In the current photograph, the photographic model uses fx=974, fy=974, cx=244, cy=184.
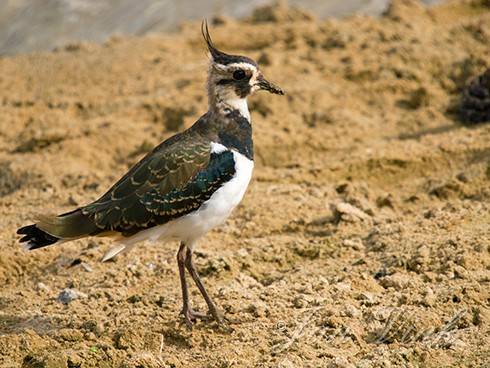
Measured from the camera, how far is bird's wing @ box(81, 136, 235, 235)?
7.20 m

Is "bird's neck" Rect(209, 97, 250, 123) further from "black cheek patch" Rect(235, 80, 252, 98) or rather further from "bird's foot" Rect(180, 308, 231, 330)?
"bird's foot" Rect(180, 308, 231, 330)

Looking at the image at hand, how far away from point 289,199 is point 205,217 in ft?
8.28

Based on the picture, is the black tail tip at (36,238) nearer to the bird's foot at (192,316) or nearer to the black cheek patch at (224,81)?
the bird's foot at (192,316)

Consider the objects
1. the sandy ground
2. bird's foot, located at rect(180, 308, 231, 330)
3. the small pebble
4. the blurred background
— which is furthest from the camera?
the blurred background

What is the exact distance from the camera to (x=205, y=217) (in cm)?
719

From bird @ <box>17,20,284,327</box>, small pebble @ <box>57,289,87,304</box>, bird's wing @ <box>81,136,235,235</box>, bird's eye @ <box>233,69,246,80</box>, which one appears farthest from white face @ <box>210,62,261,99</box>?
small pebble @ <box>57,289,87,304</box>

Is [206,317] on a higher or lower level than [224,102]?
lower

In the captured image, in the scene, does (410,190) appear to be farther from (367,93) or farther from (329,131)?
(367,93)

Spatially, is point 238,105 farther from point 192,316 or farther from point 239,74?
point 192,316

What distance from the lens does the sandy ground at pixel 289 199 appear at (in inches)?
269

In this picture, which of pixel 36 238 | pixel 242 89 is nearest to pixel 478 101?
pixel 242 89

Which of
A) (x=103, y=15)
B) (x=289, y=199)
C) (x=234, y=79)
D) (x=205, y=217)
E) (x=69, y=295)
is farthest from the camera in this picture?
(x=103, y=15)

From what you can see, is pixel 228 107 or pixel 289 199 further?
pixel 289 199

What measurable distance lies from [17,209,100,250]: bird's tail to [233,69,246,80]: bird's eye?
5.51 ft
